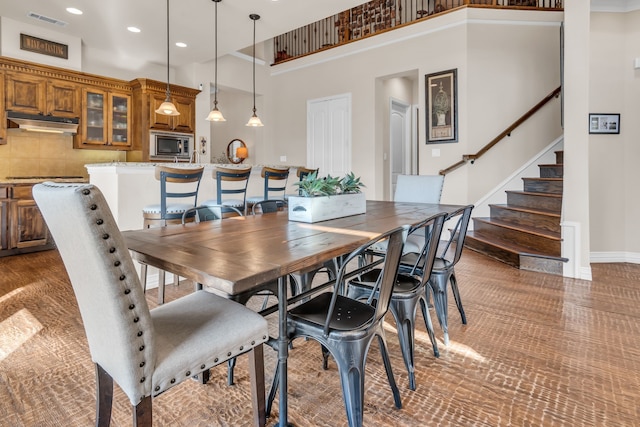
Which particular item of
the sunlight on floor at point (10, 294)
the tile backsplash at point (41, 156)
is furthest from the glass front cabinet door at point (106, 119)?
the sunlight on floor at point (10, 294)

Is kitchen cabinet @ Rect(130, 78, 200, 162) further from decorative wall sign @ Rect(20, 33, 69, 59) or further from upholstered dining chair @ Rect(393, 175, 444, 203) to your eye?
upholstered dining chair @ Rect(393, 175, 444, 203)

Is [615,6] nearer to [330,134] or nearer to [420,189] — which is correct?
[420,189]

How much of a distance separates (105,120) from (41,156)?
1.02 m

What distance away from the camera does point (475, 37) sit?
506cm

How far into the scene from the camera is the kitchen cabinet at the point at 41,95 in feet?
15.2

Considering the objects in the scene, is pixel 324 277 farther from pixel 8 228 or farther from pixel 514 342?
pixel 8 228

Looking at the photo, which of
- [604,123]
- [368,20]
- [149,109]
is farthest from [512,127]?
[149,109]

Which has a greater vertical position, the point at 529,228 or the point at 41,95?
the point at 41,95

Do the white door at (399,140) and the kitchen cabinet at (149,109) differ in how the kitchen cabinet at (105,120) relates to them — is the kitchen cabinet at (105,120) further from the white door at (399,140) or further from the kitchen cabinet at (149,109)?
the white door at (399,140)

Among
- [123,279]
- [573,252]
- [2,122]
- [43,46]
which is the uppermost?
[43,46]

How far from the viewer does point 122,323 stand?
0.96 m

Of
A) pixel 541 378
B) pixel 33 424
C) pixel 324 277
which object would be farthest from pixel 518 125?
pixel 33 424

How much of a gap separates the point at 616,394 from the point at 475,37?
16.0ft

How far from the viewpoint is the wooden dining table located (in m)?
1.03
